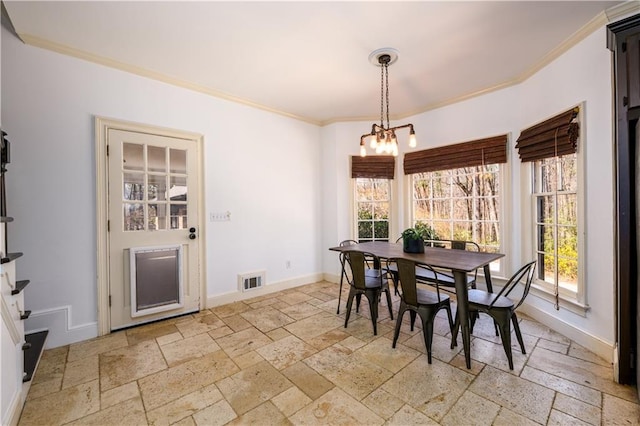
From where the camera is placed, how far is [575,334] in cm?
257

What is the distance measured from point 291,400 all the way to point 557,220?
3.12m

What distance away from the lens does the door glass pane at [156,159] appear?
316cm

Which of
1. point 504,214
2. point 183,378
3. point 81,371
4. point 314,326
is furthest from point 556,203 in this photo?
point 81,371

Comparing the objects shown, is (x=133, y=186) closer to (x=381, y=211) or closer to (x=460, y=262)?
(x=460, y=262)

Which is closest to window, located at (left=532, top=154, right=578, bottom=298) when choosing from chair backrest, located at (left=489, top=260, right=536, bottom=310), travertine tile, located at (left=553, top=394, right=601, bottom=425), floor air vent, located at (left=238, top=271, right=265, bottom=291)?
chair backrest, located at (left=489, top=260, right=536, bottom=310)

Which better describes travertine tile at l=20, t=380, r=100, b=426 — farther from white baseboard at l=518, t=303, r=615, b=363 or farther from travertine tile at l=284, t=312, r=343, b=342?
white baseboard at l=518, t=303, r=615, b=363

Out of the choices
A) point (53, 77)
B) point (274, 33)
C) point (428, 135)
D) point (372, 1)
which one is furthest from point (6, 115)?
point (428, 135)

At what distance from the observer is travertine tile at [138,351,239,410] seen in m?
1.94

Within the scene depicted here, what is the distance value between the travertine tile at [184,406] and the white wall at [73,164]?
5.25 ft

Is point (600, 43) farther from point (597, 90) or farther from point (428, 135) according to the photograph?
point (428, 135)

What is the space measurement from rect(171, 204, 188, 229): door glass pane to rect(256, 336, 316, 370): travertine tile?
5.85ft

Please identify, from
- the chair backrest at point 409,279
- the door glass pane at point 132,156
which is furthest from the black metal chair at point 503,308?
the door glass pane at point 132,156

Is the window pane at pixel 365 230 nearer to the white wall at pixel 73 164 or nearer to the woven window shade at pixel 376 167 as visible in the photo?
the woven window shade at pixel 376 167

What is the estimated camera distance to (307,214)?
4.72m
